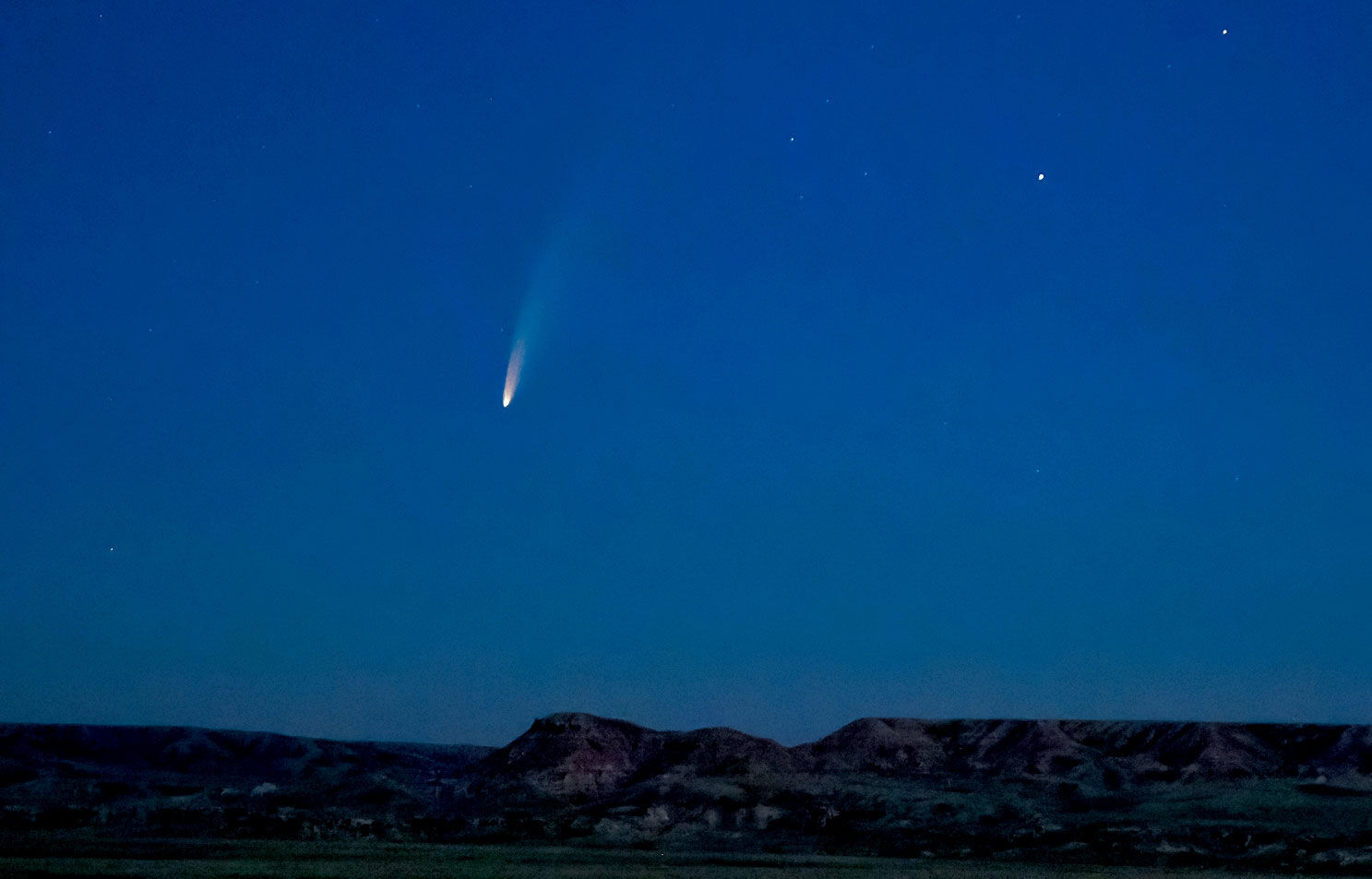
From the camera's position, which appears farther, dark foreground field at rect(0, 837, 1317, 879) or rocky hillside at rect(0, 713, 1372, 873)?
rocky hillside at rect(0, 713, 1372, 873)

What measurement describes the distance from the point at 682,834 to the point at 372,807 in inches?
1181

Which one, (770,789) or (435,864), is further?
(770,789)

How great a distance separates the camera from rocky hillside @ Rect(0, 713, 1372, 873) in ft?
331

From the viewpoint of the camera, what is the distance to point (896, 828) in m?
106

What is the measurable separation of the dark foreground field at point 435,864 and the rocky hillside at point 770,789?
48.7 ft

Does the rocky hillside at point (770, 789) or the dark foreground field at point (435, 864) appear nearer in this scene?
the dark foreground field at point (435, 864)

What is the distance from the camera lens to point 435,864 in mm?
64438

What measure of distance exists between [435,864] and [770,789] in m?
60.5

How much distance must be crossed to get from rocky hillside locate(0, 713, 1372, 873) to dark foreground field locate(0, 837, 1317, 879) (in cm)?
1486

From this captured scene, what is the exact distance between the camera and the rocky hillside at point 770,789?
10075 centimetres

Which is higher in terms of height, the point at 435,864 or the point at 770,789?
the point at 770,789

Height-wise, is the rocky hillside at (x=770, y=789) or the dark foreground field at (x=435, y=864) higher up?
the rocky hillside at (x=770, y=789)

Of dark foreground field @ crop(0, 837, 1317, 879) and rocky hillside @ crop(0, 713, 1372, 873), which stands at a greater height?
rocky hillside @ crop(0, 713, 1372, 873)

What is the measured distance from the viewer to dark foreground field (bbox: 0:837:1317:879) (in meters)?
55.8
